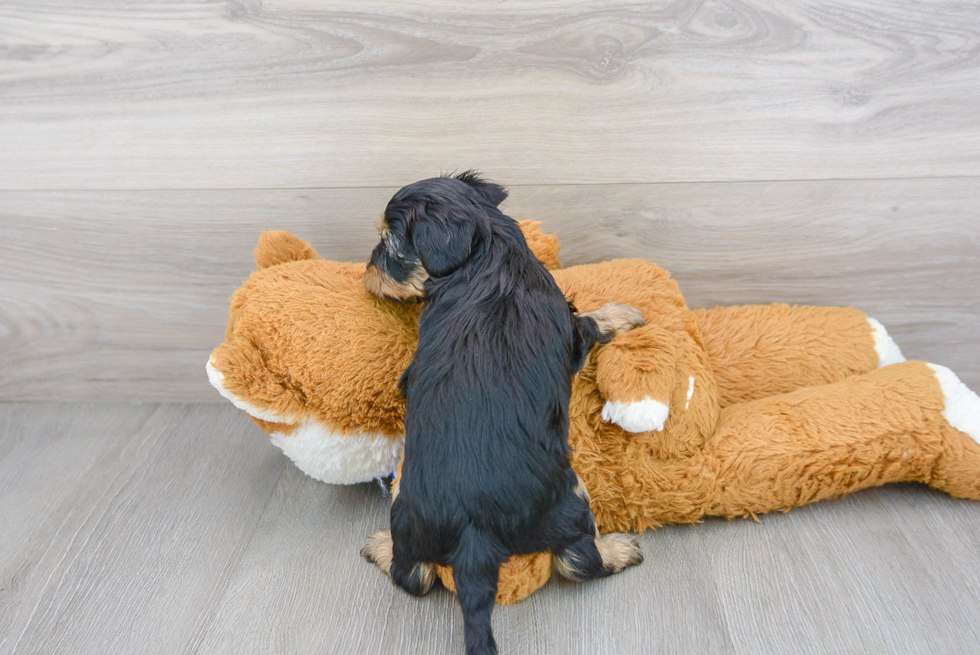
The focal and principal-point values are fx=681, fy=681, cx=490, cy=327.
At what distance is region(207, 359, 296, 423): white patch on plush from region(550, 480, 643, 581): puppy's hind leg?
60 cm

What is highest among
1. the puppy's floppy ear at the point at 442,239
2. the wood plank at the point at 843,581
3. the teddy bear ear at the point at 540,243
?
the puppy's floppy ear at the point at 442,239

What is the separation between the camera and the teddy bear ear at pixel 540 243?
159cm

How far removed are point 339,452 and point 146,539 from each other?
1.76 feet

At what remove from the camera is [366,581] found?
1456mm

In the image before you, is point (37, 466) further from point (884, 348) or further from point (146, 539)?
point (884, 348)

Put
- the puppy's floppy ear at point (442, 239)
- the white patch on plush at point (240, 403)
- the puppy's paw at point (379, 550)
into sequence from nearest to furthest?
the puppy's floppy ear at point (442, 239) < the white patch on plush at point (240, 403) < the puppy's paw at point (379, 550)

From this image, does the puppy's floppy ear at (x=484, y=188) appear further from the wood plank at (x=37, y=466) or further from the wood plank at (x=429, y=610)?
the wood plank at (x=37, y=466)

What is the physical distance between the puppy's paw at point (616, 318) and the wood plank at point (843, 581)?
50cm

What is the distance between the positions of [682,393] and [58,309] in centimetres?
177

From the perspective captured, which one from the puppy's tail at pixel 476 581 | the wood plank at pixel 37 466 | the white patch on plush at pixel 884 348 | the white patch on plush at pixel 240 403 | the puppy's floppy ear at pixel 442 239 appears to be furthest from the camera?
the white patch on plush at pixel 884 348

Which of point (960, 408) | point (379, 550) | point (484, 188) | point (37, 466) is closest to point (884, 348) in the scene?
point (960, 408)

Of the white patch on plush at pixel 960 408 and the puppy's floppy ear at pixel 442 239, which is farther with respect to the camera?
the white patch on plush at pixel 960 408

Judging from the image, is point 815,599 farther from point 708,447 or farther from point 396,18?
point 396,18

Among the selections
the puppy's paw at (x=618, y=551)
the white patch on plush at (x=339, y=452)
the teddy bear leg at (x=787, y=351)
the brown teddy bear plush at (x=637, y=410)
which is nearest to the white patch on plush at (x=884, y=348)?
the teddy bear leg at (x=787, y=351)
